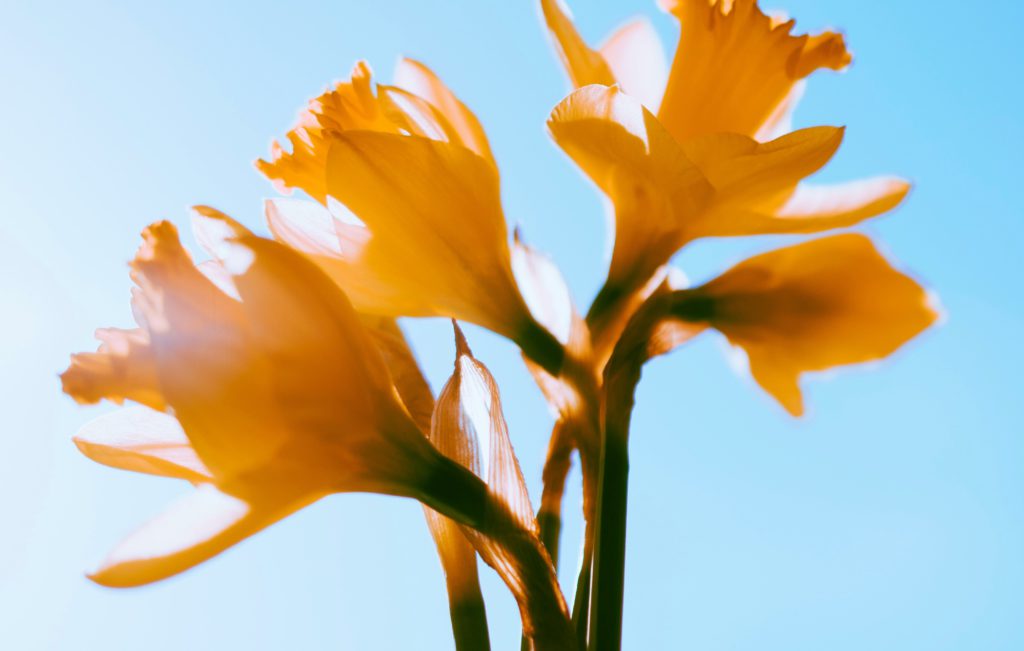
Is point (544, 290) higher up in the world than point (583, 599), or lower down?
higher up

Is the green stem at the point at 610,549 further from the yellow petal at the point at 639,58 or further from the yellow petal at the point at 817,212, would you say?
the yellow petal at the point at 639,58

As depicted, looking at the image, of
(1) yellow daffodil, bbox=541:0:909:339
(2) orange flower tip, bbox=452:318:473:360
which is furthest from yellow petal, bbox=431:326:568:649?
(1) yellow daffodil, bbox=541:0:909:339

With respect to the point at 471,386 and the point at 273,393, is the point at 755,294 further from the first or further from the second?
the point at 273,393

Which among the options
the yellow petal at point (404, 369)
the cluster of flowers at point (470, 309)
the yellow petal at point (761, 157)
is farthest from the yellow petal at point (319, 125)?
the yellow petal at point (761, 157)

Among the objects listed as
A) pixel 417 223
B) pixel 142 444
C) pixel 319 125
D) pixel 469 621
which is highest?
pixel 319 125

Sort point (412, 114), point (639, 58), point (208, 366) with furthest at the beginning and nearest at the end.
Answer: point (639, 58) < point (412, 114) < point (208, 366)

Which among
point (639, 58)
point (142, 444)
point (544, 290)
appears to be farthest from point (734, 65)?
point (142, 444)

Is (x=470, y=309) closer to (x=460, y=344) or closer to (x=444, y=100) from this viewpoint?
(x=460, y=344)
